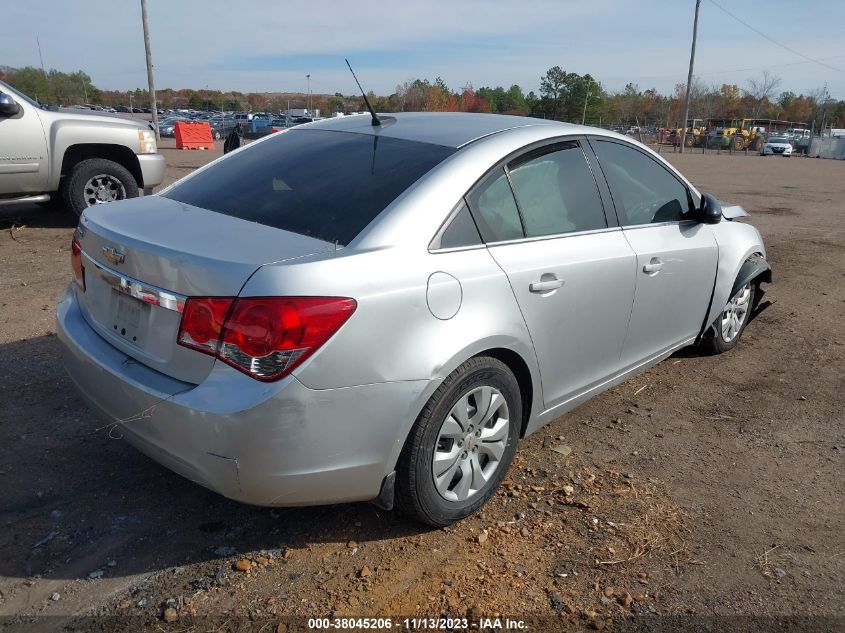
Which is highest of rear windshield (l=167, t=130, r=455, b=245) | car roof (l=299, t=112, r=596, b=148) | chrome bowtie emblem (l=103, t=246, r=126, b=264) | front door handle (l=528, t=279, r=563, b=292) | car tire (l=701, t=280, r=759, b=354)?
car roof (l=299, t=112, r=596, b=148)

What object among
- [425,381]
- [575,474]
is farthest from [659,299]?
[425,381]

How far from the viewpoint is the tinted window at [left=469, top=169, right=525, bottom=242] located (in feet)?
9.77

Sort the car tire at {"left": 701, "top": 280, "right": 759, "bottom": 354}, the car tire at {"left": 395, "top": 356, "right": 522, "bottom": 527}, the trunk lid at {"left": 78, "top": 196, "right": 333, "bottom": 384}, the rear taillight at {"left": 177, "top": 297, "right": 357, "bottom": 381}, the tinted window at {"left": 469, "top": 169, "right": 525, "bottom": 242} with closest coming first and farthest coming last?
the rear taillight at {"left": 177, "top": 297, "right": 357, "bottom": 381}, the trunk lid at {"left": 78, "top": 196, "right": 333, "bottom": 384}, the car tire at {"left": 395, "top": 356, "right": 522, "bottom": 527}, the tinted window at {"left": 469, "top": 169, "right": 525, "bottom": 242}, the car tire at {"left": 701, "top": 280, "right": 759, "bottom": 354}

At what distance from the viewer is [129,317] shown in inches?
106

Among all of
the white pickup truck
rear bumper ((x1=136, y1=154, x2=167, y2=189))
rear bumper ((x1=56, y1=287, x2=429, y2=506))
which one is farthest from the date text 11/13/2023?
rear bumper ((x1=136, y1=154, x2=167, y2=189))

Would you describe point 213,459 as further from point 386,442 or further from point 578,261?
point 578,261

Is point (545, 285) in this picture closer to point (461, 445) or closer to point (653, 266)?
point (461, 445)

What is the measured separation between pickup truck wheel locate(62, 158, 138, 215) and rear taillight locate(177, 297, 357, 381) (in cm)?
684

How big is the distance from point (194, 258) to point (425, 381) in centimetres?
95

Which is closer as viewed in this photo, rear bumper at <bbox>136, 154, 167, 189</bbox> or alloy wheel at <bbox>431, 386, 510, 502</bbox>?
alloy wheel at <bbox>431, 386, 510, 502</bbox>

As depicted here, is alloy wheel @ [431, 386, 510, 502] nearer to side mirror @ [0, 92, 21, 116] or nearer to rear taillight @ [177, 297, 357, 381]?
rear taillight @ [177, 297, 357, 381]

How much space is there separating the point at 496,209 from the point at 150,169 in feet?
23.4

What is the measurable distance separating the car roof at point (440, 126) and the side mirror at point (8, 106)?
5344mm

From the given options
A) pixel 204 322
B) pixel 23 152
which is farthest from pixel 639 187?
pixel 23 152
